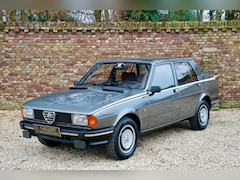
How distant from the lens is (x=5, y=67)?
27.0 ft

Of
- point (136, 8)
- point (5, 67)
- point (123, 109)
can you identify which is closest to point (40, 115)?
point (123, 109)

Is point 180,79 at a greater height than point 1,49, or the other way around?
point 1,49

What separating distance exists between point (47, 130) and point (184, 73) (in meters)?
3.00

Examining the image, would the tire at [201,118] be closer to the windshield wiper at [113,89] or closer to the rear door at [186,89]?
the rear door at [186,89]

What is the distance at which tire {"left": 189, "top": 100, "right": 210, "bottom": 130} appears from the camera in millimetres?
6043

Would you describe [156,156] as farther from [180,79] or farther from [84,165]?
[180,79]

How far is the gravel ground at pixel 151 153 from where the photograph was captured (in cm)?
408

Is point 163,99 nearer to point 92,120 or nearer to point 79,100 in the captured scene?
point 79,100

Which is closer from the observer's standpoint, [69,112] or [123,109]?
[69,112]

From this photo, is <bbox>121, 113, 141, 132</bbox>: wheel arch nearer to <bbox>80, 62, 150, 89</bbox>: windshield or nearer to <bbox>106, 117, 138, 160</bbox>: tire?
<bbox>106, 117, 138, 160</bbox>: tire

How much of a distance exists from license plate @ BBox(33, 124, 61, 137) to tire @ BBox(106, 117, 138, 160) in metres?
0.74

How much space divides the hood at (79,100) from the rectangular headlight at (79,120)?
0.18ft

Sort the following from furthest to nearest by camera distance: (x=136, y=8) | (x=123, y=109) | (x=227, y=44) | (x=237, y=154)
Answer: (x=227, y=44), (x=237, y=154), (x=123, y=109), (x=136, y=8)

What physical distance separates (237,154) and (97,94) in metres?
2.37
